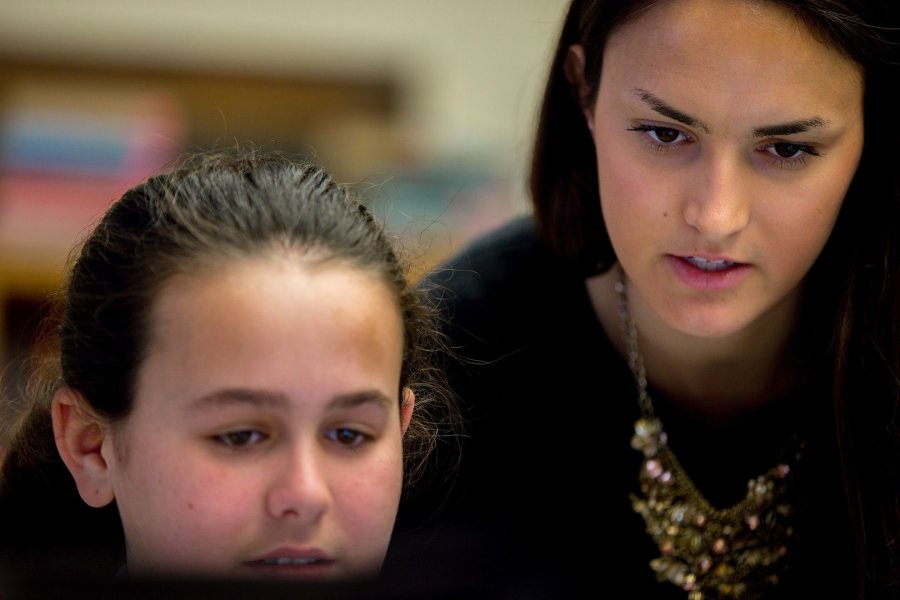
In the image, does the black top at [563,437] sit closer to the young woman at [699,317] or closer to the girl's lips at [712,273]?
the young woman at [699,317]

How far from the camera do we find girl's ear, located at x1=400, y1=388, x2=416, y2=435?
0.92m

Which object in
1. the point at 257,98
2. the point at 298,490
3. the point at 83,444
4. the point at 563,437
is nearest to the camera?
the point at 298,490

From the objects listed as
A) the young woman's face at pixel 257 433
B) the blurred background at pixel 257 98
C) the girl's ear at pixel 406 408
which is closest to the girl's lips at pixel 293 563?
the young woman's face at pixel 257 433

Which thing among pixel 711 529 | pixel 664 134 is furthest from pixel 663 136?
pixel 711 529

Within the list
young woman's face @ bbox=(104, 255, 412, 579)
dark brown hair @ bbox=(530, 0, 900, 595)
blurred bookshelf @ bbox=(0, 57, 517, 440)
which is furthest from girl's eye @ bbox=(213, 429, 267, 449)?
blurred bookshelf @ bbox=(0, 57, 517, 440)

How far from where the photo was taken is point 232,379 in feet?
2.53

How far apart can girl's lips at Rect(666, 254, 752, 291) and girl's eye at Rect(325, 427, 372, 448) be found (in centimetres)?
38

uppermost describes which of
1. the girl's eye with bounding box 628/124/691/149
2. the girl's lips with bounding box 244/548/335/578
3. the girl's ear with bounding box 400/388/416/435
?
the girl's eye with bounding box 628/124/691/149

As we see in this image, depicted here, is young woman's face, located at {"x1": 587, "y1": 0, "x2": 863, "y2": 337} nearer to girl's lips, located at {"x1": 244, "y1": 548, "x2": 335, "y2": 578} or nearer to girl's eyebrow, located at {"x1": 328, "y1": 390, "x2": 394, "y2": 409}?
girl's eyebrow, located at {"x1": 328, "y1": 390, "x2": 394, "y2": 409}

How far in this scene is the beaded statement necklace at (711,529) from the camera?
44.3 inches

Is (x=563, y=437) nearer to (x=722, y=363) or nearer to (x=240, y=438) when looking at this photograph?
(x=722, y=363)

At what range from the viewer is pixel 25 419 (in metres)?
1.03

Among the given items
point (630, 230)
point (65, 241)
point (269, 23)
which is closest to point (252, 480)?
point (630, 230)

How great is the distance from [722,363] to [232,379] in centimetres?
65
